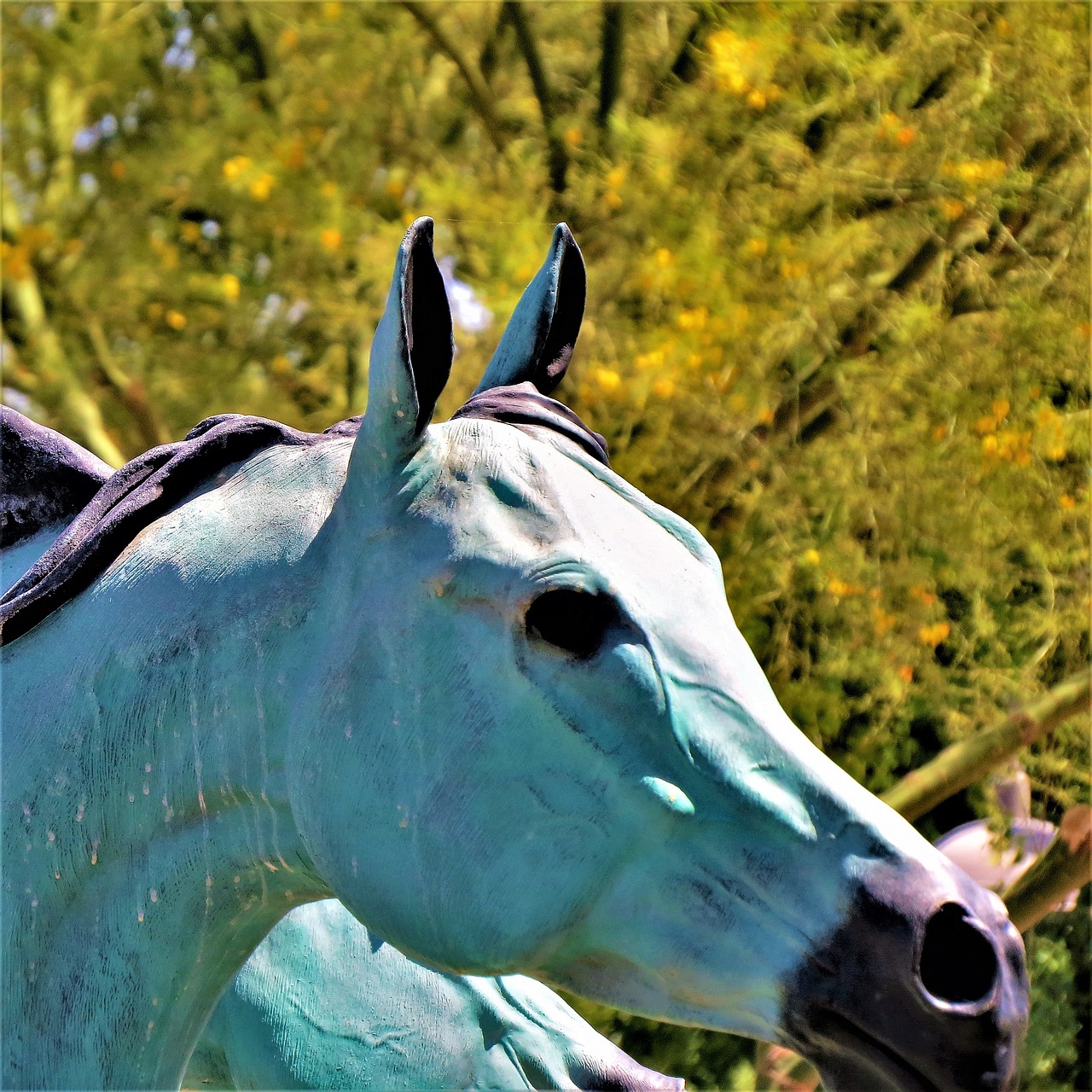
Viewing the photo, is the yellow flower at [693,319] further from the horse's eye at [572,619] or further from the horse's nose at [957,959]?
the horse's nose at [957,959]

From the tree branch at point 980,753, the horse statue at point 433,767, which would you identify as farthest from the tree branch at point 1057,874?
the horse statue at point 433,767

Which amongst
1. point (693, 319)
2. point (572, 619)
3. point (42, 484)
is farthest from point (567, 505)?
point (693, 319)

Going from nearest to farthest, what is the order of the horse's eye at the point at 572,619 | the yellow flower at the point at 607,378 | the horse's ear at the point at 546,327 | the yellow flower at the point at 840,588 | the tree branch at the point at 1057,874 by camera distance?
1. the horse's eye at the point at 572,619
2. the horse's ear at the point at 546,327
3. the yellow flower at the point at 607,378
4. the tree branch at the point at 1057,874
5. the yellow flower at the point at 840,588

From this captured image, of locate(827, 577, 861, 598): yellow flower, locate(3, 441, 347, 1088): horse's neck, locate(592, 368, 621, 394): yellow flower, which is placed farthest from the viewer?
locate(827, 577, 861, 598): yellow flower

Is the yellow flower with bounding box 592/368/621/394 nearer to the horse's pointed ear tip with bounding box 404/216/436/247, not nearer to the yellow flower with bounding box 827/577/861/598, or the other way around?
the yellow flower with bounding box 827/577/861/598

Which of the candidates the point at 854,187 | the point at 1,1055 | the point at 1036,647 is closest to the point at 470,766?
the point at 1,1055

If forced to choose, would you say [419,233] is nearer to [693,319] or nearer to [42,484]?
[42,484]

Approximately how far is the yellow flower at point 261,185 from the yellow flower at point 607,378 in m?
1.44

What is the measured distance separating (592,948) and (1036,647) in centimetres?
553

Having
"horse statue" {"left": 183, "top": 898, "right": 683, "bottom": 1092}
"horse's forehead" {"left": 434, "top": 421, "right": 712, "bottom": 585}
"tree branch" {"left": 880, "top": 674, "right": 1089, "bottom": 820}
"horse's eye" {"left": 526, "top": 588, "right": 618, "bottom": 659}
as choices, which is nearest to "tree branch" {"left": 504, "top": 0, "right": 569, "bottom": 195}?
"tree branch" {"left": 880, "top": 674, "right": 1089, "bottom": 820}

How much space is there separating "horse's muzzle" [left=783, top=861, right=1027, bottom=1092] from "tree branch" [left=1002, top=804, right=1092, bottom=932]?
4.30 metres

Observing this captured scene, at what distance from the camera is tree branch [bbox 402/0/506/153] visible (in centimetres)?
551

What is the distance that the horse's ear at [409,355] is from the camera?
1.21 metres

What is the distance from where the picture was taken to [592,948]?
1186 mm
